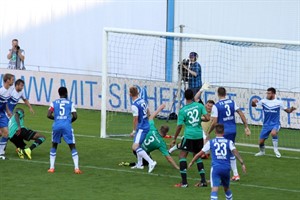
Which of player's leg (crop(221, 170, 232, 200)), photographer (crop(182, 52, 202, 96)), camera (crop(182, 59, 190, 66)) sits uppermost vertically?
camera (crop(182, 59, 190, 66))

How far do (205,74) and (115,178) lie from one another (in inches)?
434

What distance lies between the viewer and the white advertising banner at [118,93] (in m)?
31.5

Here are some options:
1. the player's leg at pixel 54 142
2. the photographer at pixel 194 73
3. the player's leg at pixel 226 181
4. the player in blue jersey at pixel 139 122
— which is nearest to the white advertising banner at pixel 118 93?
the photographer at pixel 194 73

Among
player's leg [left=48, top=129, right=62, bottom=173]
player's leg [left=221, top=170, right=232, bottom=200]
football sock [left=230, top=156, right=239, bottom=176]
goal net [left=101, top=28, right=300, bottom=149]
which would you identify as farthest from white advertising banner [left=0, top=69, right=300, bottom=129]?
player's leg [left=221, top=170, right=232, bottom=200]

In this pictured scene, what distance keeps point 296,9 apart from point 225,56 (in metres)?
2.93

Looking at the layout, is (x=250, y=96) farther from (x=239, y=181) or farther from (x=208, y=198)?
(x=208, y=198)

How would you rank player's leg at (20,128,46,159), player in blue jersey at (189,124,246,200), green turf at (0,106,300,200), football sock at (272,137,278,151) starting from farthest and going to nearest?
football sock at (272,137,278,151) < player's leg at (20,128,46,159) < green turf at (0,106,300,200) < player in blue jersey at (189,124,246,200)

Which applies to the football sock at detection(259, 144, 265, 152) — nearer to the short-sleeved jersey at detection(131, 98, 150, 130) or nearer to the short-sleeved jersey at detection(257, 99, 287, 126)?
the short-sleeved jersey at detection(257, 99, 287, 126)

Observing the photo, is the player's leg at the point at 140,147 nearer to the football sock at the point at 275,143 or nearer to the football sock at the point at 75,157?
the football sock at the point at 75,157

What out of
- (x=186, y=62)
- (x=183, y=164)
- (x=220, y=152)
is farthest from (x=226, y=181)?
(x=186, y=62)

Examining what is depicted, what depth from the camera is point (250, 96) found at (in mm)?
32000

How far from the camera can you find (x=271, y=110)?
26219 mm

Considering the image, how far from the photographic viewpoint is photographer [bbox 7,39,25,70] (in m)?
37.6

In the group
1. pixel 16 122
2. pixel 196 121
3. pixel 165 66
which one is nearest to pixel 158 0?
pixel 165 66
